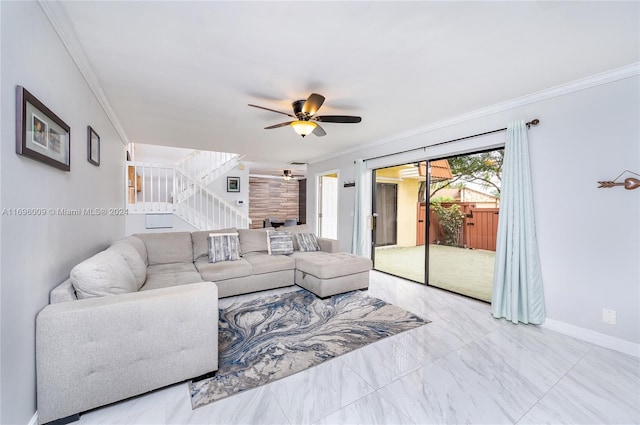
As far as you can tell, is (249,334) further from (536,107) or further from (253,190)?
(253,190)

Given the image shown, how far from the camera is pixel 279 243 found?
4285 mm

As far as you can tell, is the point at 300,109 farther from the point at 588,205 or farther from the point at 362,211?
the point at 588,205

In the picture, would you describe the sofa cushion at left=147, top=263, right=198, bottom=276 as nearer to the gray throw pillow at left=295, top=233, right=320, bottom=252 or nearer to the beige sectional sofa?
the beige sectional sofa

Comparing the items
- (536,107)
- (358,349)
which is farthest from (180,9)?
(536,107)

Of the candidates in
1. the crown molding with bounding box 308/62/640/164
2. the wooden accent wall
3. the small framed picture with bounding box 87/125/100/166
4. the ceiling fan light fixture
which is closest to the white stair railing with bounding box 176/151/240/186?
the wooden accent wall

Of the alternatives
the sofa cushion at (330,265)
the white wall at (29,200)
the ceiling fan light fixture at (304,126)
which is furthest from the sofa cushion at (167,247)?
the ceiling fan light fixture at (304,126)

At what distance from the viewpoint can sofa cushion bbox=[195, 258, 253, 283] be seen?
3.29 meters

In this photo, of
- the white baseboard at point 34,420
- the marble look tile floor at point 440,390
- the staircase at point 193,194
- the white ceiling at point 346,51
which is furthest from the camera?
the staircase at point 193,194

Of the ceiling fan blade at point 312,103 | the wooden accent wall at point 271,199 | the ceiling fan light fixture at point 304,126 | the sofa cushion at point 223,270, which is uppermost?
the ceiling fan blade at point 312,103

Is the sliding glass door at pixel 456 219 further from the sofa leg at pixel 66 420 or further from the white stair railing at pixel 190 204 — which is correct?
the sofa leg at pixel 66 420

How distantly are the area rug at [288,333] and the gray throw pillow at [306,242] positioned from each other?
0.97 meters

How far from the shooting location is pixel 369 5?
1610 mm

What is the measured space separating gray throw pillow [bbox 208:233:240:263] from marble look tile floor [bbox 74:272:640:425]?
2.09m

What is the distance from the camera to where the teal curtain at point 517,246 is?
277cm
